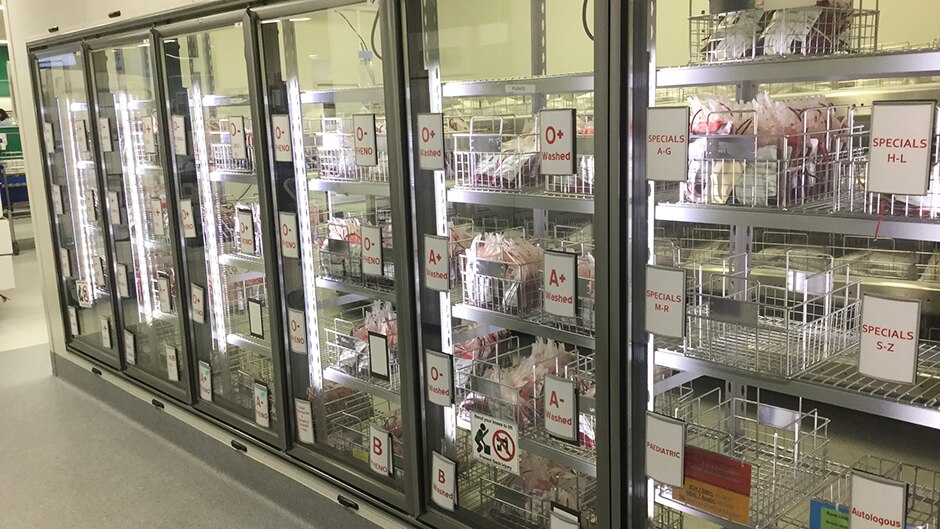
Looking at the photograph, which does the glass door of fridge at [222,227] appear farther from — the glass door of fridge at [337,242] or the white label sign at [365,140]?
the white label sign at [365,140]

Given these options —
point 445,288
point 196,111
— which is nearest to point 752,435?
point 445,288

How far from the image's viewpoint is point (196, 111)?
3.56 metres

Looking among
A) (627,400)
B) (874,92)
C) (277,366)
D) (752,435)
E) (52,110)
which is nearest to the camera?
(627,400)

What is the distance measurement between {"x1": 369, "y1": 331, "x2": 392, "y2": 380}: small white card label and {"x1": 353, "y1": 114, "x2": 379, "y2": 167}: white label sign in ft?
2.07

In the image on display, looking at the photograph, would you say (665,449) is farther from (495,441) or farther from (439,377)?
(439,377)

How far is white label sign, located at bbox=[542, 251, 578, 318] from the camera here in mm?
2100

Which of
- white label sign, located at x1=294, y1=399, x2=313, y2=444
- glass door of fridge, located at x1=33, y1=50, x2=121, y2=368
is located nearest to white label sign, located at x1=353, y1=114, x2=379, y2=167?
white label sign, located at x1=294, y1=399, x2=313, y2=444

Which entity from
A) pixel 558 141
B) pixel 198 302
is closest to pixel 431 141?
pixel 558 141

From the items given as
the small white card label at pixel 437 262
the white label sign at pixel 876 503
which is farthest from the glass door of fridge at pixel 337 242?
the white label sign at pixel 876 503

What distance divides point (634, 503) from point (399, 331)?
97 centimetres

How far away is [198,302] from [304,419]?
0.90 metres

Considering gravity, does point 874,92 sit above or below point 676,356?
above

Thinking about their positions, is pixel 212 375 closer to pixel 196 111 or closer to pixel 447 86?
pixel 196 111

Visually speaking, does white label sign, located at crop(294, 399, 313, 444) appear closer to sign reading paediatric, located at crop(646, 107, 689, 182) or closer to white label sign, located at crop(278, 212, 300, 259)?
white label sign, located at crop(278, 212, 300, 259)
